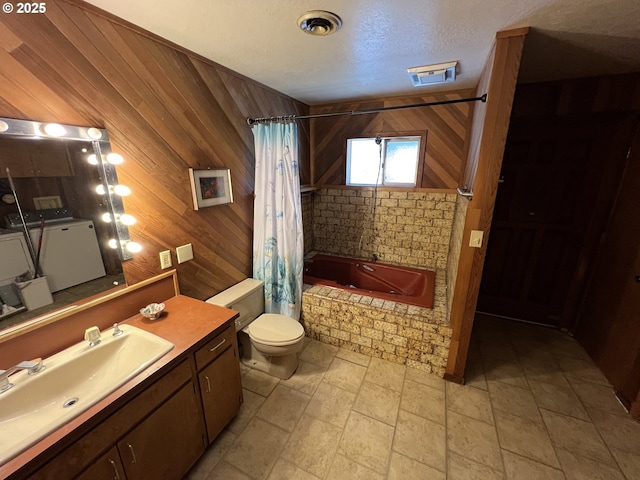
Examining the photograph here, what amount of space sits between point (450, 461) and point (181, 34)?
2.95 meters

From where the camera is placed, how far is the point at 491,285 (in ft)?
9.61

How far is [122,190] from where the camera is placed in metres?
1.44

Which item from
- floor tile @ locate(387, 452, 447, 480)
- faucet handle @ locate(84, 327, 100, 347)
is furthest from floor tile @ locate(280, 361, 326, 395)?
faucet handle @ locate(84, 327, 100, 347)

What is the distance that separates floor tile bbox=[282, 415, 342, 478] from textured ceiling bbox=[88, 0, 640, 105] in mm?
2414

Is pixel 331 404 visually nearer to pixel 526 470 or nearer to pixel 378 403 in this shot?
pixel 378 403

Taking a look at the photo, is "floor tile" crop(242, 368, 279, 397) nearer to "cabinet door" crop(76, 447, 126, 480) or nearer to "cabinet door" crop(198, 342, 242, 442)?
"cabinet door" crop(198, 342, 242, 442)

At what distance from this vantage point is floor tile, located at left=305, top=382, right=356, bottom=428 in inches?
69.8

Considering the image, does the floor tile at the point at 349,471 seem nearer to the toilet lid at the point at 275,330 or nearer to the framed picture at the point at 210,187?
the toilet lid at the point at 275,330

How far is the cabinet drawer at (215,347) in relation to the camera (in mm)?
1359

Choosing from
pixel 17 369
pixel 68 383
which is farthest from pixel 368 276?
pixel 17 369

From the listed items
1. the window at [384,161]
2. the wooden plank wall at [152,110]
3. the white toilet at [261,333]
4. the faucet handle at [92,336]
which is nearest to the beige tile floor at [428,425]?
the white toilet at [261,333]

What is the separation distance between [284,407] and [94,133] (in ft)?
6.71

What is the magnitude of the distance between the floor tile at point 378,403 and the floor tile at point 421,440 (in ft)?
0.22

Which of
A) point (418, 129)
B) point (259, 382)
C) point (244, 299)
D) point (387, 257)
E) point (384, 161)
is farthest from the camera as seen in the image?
point (387, 257)
